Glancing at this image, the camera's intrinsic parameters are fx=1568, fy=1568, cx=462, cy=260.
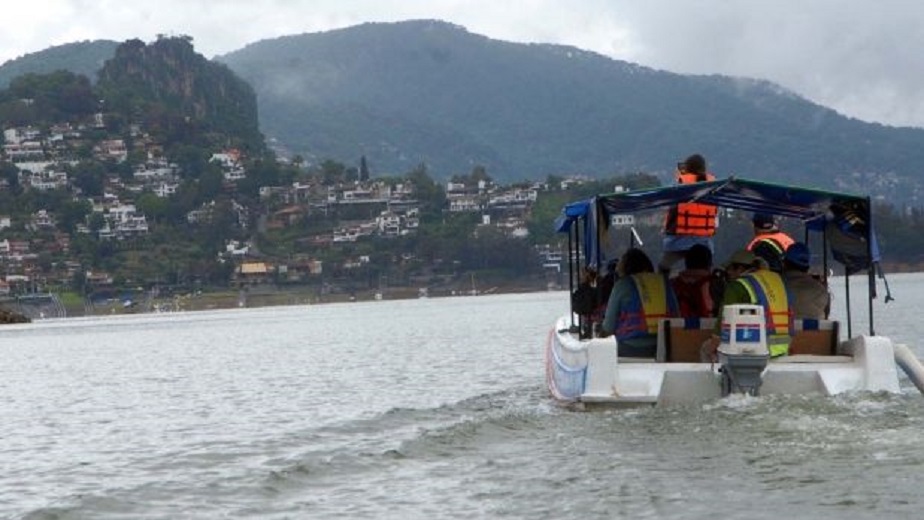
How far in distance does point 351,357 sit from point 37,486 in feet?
78.5

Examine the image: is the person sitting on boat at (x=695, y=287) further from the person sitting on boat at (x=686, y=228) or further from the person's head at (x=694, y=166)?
the person sitting on boat at (x=686, y=228)

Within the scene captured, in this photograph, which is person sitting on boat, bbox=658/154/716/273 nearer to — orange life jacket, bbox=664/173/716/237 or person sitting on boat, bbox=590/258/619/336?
orange life jacket, bbox=664/173/716/237

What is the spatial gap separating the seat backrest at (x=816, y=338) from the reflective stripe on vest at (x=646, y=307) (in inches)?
48.8

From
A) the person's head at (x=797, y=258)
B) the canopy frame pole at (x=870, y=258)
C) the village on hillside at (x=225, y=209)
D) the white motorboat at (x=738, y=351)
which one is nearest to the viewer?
the white motorboat at (x=738, y=351)

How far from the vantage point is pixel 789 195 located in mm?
A: 16062

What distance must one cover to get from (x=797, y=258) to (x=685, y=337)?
5.50 ft

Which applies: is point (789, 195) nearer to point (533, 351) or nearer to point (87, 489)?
point (87, 489)

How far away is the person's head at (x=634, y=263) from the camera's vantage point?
16.1 meters

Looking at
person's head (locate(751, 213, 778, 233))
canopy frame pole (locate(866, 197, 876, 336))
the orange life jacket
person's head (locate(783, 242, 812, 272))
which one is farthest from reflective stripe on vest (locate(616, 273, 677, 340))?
person's head (locate(751, 213, 778, 233))

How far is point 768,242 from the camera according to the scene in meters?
17.6

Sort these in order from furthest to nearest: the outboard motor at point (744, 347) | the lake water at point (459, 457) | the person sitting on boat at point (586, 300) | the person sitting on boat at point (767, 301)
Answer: the person sitting on boat at point (586, 300), the person sitting on boat at point (767, 301), the outboard motor at point (744, 347), the lake water at point (459, 457)

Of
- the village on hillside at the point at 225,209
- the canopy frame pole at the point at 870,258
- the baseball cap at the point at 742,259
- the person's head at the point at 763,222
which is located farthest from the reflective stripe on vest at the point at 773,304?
the village on hillside at the point at 225,209

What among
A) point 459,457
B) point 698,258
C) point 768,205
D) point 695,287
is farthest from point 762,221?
point 459,457

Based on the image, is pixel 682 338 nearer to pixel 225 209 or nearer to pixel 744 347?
pixel 744 347
